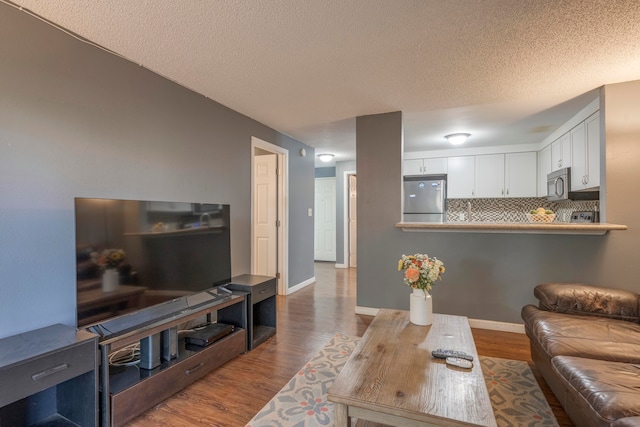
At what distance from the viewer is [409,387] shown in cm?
141

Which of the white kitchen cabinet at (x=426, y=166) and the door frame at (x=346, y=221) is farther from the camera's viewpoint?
the door frame at (x=346, y=221)

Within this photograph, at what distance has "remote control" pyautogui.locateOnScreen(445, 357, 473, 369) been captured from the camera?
157 centimetres

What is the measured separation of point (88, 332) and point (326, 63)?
7.75ft

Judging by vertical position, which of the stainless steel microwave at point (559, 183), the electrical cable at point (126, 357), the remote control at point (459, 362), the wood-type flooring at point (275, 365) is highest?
the stainless steel microwave at point (559, 183)

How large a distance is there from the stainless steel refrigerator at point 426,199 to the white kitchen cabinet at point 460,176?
0.12 m

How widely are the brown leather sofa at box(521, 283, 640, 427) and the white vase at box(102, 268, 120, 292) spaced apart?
2546mm

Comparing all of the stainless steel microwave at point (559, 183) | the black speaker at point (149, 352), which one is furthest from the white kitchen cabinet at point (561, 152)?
the black speaker at point (149, 352)

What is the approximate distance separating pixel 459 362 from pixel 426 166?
4438 millimetres

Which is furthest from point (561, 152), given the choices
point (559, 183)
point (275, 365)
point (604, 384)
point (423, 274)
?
point (275, 365)

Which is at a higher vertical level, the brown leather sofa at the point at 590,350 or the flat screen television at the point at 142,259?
the flat screen television at the point at 142,259

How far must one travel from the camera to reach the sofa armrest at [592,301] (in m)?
2.20

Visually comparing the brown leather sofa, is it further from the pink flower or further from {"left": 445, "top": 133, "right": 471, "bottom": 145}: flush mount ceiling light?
{"left": 445, "top": 133, "right": 471, "bottom": 145}: flush mount ceiling light

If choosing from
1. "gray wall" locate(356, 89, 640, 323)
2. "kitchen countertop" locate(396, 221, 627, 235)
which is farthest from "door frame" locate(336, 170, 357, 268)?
"kitchen countertop" locate(396, 221, 627, 235)

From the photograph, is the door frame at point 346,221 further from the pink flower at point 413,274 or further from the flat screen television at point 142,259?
the pink flower at point 413,274
